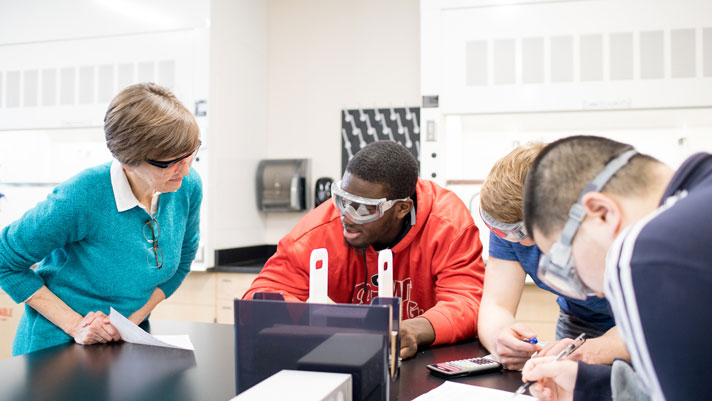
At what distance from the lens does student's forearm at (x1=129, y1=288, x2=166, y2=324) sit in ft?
5.14

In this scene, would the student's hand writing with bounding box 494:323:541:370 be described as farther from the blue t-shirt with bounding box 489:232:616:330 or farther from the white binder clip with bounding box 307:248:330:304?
the white binder clip with bounding box 307:248:330:304

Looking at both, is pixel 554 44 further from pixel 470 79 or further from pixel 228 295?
pixel 228 295

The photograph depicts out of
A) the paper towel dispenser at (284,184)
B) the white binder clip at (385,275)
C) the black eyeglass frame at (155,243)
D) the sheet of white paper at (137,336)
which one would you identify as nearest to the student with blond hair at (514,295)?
the white binder clip at (385,275)

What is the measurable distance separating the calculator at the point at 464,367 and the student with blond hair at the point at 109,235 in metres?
0.86

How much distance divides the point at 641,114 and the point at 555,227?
241cm

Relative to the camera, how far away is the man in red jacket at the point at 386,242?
1501 millimetres

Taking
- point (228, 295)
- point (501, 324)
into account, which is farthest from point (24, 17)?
point (501, 324)

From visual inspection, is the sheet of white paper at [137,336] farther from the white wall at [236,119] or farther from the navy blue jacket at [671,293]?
the white wall at [236,119]

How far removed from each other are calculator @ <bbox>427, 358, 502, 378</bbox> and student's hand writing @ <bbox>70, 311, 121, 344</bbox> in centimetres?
85

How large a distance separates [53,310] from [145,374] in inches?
19.6

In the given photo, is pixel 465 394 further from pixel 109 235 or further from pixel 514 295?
pixel 109 235

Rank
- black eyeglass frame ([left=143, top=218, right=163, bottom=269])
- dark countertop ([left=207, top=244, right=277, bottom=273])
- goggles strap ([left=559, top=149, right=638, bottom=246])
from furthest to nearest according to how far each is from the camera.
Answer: dark countertop ([left=207, top=244, right=277, bottom=273])
black eyeglass frame ([left=143, top=218, right=163, bottom=269])
goggles strap ([left=559, top=149, right=638, bottom=246])

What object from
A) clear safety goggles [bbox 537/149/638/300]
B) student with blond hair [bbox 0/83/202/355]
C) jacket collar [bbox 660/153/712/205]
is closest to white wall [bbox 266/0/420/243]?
student with blond hair [bbox 0/83/202/355]

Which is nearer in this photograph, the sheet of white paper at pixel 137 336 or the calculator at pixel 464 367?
the calculator at pixel 464 367
